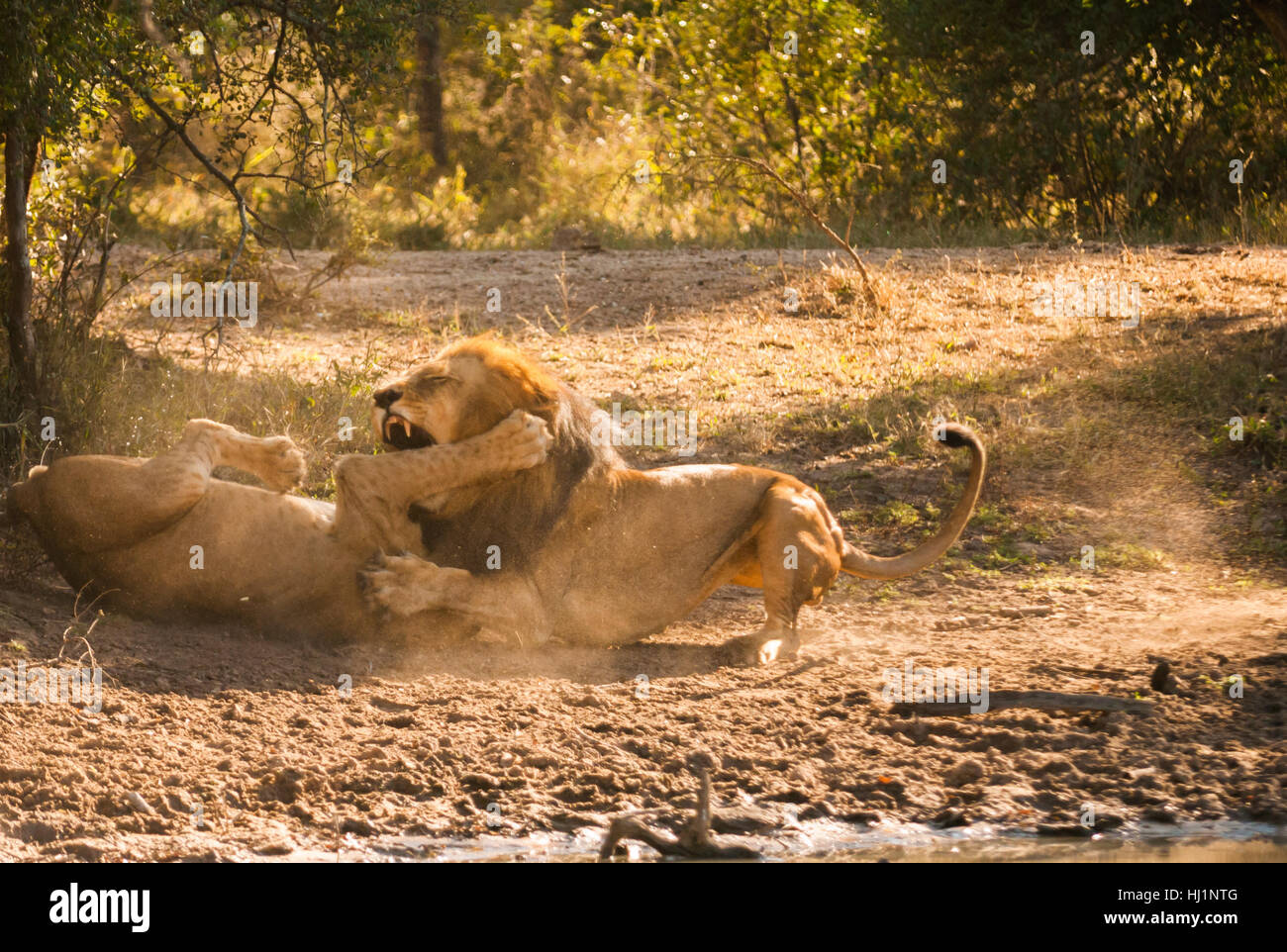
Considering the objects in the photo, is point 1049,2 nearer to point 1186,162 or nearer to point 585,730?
point 1186,162

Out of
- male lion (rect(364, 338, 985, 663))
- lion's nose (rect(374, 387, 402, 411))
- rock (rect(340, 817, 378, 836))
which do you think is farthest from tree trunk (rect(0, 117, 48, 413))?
rock (rect(340, 817, 378, 836))

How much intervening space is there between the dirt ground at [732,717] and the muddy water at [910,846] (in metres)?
0.06

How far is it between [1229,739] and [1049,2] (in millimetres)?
10453

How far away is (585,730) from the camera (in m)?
5.22

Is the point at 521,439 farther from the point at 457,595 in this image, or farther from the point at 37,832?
the point at 37,832

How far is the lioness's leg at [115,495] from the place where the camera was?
551cm

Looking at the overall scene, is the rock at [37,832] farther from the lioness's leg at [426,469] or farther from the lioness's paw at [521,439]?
the lioness's paw at [521,439]

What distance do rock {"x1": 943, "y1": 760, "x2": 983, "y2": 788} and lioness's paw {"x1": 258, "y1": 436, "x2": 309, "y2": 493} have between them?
2.65m

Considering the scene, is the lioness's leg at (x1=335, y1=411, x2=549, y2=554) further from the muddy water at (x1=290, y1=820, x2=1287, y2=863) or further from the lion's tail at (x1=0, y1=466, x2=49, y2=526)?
the muddy water at (x1=290, y1=820, x2=1287, y2=863)

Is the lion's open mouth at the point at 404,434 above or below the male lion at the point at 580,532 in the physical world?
above

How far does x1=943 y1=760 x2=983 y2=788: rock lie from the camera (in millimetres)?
4965

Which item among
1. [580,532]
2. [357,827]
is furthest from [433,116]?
[357,827]

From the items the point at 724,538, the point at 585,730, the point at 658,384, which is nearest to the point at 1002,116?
the point at 658,384

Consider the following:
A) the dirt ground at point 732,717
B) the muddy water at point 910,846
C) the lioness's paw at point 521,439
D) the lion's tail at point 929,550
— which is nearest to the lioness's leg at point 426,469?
the lioness's paw at point 521,439
